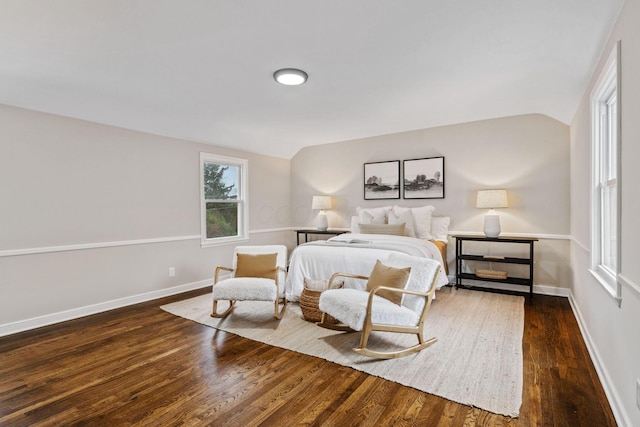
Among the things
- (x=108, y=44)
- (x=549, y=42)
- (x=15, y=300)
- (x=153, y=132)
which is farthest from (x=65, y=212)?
(x=549, y=42)

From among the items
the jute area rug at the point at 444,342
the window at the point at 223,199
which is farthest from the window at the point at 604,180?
the window at the point at 223,199

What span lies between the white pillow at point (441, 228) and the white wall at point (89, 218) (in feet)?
11.4

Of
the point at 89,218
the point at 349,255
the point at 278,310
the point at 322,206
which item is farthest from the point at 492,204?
the point at 89,218

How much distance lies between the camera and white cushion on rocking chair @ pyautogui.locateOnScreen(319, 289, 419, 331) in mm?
2564

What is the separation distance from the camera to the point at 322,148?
20.7ft

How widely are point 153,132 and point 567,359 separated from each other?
5102mm

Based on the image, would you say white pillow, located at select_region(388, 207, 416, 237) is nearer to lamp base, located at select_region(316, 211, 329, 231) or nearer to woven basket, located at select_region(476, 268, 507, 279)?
woven basket, located at select_region(476, 268, 507, 279)

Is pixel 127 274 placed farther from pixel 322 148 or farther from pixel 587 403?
pixel 587 403

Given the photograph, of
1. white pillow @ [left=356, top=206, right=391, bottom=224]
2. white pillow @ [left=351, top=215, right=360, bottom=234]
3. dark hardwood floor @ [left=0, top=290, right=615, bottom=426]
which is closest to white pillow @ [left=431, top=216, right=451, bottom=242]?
white pillow @ [left=356, top=206, right=391, bottom=224]

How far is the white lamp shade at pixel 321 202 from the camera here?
5953 mm

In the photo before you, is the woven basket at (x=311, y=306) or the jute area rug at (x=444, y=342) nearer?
the jute area rug at (x=444, y=342)

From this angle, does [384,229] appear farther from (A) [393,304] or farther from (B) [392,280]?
(A) [393,304]

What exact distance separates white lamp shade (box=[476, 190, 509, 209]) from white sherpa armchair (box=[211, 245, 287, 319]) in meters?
2.79

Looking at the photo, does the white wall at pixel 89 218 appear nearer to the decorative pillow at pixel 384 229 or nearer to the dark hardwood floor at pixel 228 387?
the dark hardwood floor at pixel 228 387
